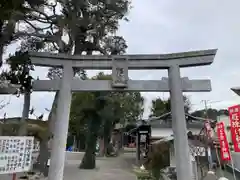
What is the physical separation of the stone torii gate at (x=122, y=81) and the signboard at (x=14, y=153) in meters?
0.95

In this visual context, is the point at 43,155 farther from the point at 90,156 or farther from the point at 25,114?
the point at 90,156

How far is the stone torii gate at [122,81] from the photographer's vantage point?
23.7 feet

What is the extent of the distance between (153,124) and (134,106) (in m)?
7.19

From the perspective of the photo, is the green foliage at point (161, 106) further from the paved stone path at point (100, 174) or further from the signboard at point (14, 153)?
the signboard at point (14, 153)

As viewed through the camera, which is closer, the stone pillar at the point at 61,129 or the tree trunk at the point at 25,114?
the stone pillar at the point at 61,129

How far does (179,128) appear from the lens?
23.4 ft

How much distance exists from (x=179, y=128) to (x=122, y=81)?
89.1 inches

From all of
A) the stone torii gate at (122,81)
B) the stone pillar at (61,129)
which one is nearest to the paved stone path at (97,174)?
the stone pillar at (61,129)

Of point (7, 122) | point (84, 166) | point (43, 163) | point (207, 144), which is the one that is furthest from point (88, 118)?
point (207, 144)

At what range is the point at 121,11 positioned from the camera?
10.3m

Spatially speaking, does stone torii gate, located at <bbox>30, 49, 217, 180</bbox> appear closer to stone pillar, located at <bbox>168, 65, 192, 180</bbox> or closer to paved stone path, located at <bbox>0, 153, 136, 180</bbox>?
stone pillar, located at <bbox>168, 65, 192, 180</bbox>

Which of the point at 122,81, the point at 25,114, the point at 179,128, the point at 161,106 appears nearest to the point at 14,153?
the point at 122,81

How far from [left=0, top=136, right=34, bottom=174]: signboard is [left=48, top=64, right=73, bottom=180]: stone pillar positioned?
2.77 ft

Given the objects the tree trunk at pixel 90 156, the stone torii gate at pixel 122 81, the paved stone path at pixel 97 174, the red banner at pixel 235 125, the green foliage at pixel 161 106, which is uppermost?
the green foliage at pixel 161 106
